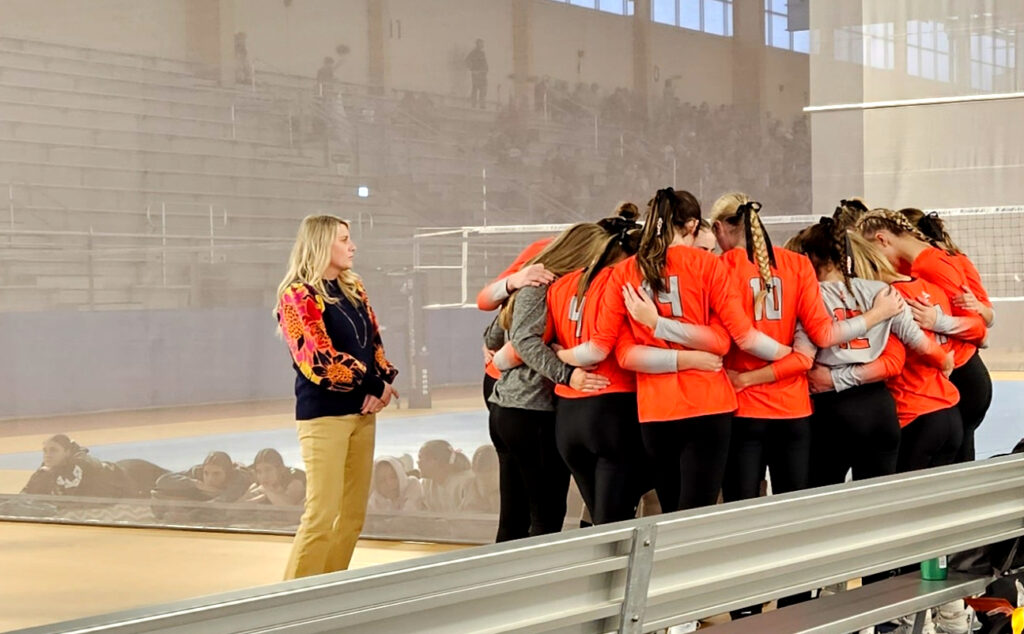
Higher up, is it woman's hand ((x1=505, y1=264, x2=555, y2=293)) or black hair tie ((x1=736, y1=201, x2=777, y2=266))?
black hair tie ((x1=736, y1=201, x2=777, y2=266))

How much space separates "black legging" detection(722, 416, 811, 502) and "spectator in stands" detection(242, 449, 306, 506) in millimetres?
3779

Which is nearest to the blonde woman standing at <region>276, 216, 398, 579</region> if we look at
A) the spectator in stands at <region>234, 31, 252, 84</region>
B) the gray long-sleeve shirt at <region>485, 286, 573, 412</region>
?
the gray long-sleeve shirt at <region>485, 286, 573, 412</region>

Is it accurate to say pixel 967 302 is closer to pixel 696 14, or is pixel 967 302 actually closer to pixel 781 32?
pixel 781 32

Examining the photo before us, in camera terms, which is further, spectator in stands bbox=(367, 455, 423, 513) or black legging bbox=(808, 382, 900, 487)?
spectator in stands bbox=(367, 455, 423, 513)

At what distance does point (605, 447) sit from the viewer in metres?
4.19

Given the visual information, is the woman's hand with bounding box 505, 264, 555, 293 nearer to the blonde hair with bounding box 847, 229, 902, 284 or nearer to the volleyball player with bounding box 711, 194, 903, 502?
the volleyball player with bounding box 711, 194, 903, 502

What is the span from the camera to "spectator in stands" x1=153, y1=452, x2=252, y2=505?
773 cm

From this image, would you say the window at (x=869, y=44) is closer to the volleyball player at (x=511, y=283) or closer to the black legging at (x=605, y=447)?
the volleyball player at (x=511, y=283)

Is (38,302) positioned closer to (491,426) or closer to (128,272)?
(128,272)

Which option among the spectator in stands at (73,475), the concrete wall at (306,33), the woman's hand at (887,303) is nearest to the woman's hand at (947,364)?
the woman's hand at (887,303)

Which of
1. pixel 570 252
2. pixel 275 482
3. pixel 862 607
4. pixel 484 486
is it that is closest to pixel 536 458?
pixel 570 252

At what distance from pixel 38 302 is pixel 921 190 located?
5.40 meters

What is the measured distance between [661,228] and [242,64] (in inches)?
184

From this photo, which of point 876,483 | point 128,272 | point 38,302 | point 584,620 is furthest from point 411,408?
point 584,620
